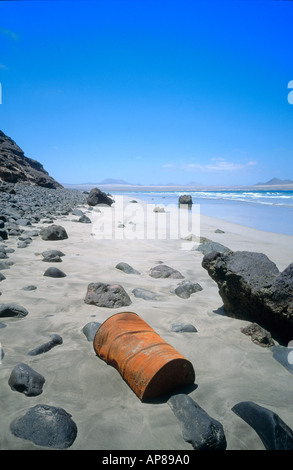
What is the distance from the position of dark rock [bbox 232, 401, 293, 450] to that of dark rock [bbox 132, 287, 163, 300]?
1869mm

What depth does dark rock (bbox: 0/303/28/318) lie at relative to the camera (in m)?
2.66

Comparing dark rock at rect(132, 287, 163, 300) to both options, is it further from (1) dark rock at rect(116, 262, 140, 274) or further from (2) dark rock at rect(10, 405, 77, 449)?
(2) dark rock at rect(10, 405, 77, 449)

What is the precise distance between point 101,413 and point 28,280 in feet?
7.91

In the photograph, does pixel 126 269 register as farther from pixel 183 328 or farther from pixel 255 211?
pixel 255 211

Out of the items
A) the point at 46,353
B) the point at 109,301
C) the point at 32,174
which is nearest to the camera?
the point at 46,353

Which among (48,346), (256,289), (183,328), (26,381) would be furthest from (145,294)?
(26,381)

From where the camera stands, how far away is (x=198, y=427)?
59.7 inches

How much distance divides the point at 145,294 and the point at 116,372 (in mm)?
1528

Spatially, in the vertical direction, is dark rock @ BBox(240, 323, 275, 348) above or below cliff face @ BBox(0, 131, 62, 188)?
below

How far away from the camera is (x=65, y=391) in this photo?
1.79 m

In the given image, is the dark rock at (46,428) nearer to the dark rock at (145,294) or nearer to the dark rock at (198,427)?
the dark rock at (198,427)

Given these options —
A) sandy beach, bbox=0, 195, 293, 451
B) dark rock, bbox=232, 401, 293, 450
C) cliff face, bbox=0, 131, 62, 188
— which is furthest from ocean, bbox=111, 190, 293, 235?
cliff face, bbox=0, 131, 62, 188

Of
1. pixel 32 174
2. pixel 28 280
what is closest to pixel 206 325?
pixel 28 280
